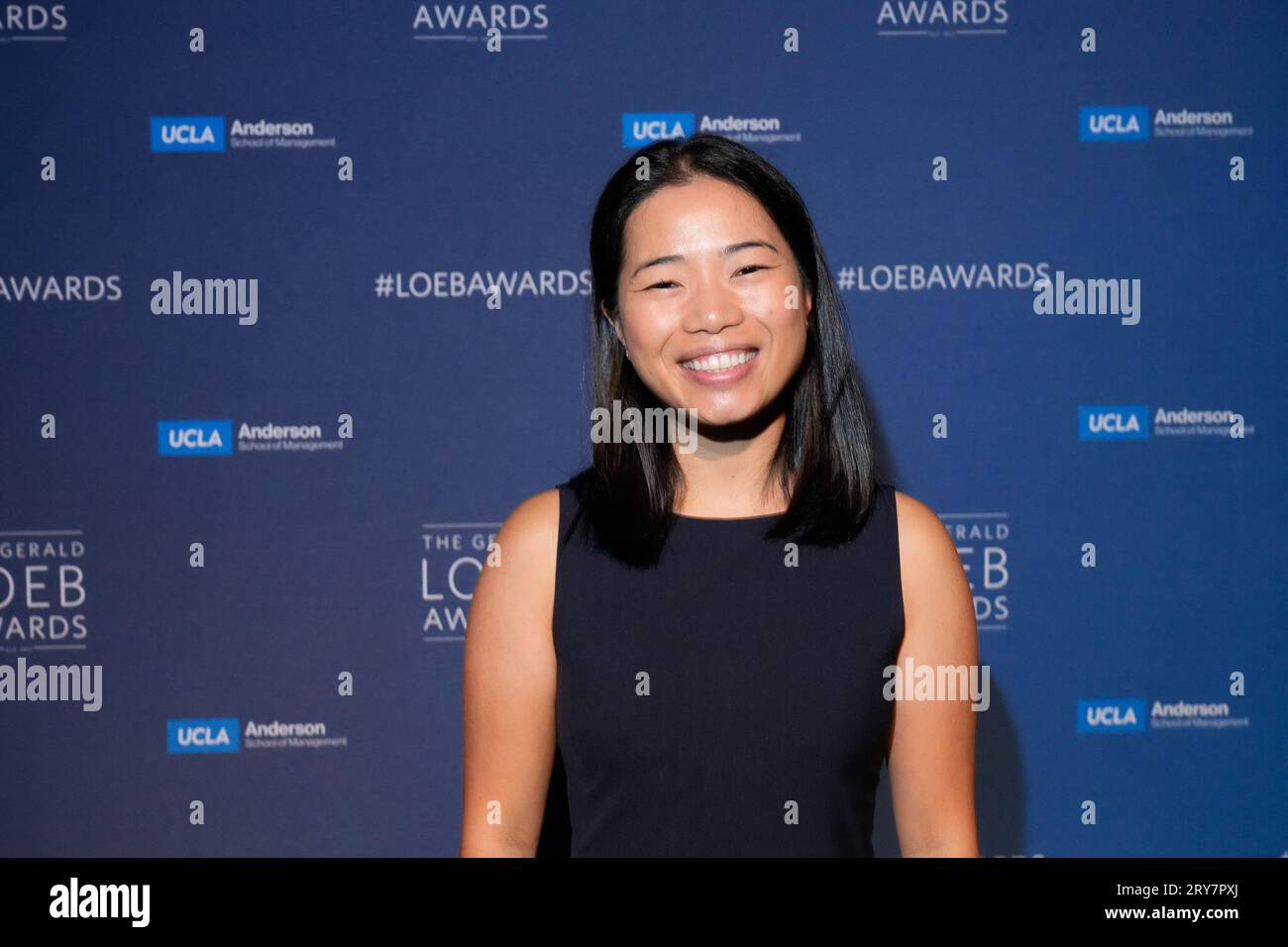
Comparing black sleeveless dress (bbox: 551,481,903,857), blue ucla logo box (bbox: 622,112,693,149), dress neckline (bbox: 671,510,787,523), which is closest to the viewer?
black sleeveless dress (bbox: 551,481,903,857)

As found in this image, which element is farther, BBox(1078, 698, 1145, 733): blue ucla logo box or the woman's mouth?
BBox(1078, 698, 1145, 733): blue ucla logo box

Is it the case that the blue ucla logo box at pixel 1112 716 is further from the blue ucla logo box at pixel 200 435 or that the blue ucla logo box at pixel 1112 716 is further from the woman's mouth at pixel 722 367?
the blue ucla logo box at pixel 200 435

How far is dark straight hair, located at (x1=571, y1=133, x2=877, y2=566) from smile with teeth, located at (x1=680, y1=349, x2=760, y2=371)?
12cm

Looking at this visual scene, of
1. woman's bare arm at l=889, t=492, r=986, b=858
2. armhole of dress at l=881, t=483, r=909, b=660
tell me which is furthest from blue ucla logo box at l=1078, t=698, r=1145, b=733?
armhole of dress at l=881, t=483, r=909, b=660

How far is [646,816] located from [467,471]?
4.18 ft

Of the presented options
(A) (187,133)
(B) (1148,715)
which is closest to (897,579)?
(B) (1148,715)

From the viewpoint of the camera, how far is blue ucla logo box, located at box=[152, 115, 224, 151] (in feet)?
7.59

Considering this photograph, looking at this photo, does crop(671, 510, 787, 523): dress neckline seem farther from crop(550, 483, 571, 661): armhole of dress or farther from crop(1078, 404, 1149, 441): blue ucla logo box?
crop(1078, 404, 1149, 441): blue ucla logo box

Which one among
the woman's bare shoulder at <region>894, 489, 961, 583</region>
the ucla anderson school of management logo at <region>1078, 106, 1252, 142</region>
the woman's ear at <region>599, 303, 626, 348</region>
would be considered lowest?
the woman's bare shoulder at <region>894, 489, 961, 583</region>

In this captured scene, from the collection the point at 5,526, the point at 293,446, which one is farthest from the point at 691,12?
the point at 5,526

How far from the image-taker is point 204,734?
93.0 inches

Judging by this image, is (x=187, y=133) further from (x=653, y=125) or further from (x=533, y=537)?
(x=533, y=537)

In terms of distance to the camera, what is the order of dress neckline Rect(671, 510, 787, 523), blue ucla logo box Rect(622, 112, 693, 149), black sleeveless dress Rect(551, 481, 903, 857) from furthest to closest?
blue ucla logo box Rect(622, 112, 693, 149) < dress neckline Rect(671, 510, 787, 523) < black sleeveless dress Rect(551, 481, 903, 857)

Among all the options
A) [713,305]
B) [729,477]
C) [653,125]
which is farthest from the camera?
[653,125]
